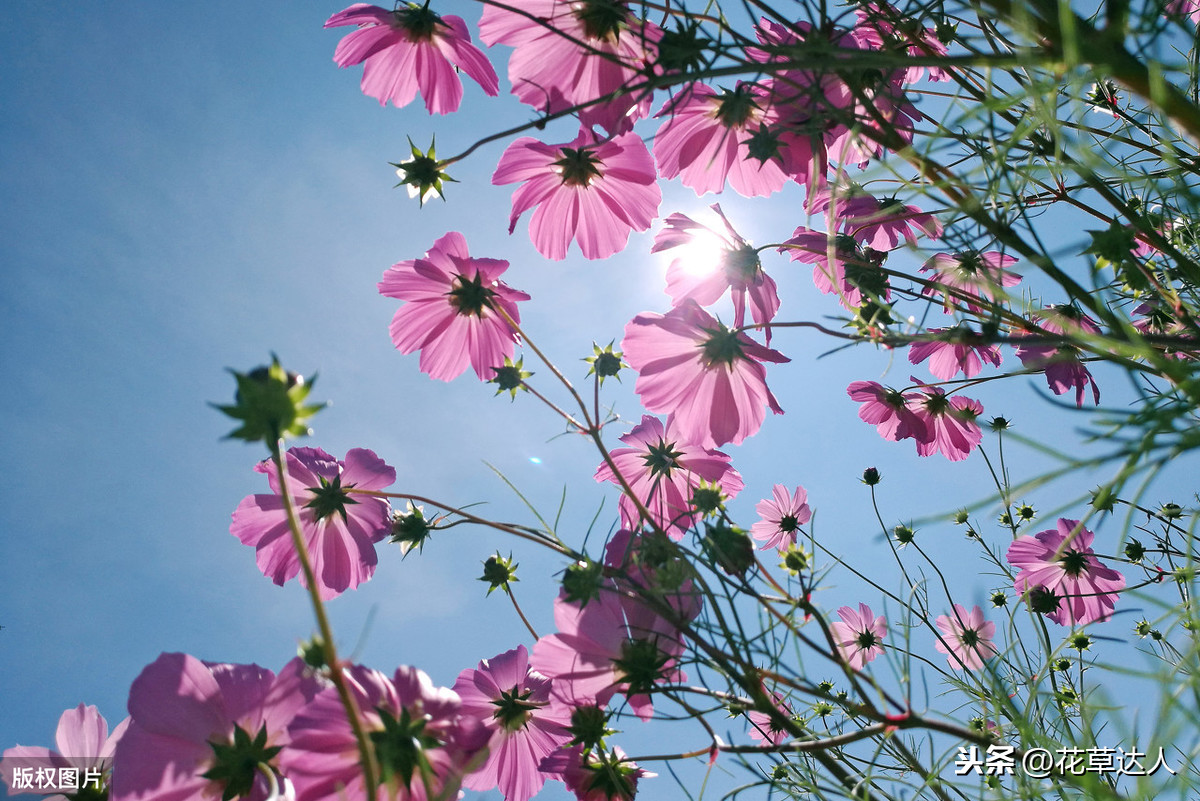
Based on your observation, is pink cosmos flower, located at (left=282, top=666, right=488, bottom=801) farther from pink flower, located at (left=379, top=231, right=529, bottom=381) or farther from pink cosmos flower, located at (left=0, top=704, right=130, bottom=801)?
pink flower, located at (left=379, top=231, right=529, bottom=381)

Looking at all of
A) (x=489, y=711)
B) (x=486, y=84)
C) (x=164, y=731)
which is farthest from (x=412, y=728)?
(x=486, y=84)

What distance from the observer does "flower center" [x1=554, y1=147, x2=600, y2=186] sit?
2.62ft

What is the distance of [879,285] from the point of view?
2.61 ft

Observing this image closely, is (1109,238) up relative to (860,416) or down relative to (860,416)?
down

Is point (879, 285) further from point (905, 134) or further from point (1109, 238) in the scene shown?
point (1109, 238)

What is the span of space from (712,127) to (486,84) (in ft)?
0.86

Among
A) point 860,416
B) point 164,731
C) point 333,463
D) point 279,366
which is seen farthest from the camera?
point 860,416

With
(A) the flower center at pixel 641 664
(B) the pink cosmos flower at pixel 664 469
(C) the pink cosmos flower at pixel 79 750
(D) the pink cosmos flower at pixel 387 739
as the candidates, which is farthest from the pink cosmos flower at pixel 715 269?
(C) the pink cosmos flower at pixel 79 750

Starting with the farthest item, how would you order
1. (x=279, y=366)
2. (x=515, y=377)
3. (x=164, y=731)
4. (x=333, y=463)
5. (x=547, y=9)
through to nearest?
1. (x=333, y=463)
2. (x=515, y=377)
3. (x=547, y=9)
4. (x=164, y=731)
5. (x=279, y=366)

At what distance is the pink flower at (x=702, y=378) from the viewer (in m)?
0.75

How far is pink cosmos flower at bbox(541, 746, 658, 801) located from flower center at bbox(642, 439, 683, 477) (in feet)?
1.10

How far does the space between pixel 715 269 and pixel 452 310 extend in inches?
13.1

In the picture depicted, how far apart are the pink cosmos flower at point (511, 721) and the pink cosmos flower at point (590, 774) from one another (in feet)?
0.16

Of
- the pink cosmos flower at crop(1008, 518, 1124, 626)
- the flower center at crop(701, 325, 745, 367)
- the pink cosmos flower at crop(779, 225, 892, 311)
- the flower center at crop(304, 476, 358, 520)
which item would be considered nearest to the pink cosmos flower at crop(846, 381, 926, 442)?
the pink cosmos flower at crop(779, 225, 892, 311)
